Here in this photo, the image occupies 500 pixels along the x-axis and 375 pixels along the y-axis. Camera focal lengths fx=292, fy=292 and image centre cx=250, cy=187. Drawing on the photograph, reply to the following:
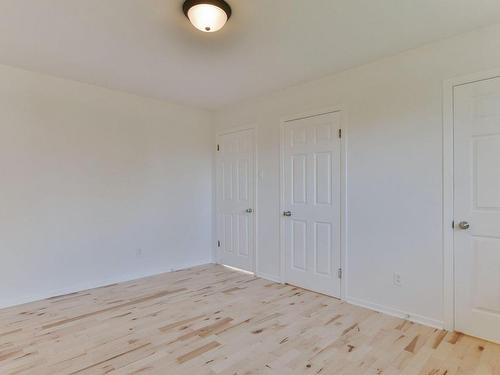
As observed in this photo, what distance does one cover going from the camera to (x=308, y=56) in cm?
278

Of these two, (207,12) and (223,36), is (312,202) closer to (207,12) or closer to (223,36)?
(223,36)

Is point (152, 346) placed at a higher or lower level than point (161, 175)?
lower

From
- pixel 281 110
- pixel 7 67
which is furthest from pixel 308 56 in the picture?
pixel 7 67

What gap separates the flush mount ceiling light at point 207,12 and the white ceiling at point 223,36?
0.23 feet

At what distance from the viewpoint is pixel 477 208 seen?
2338mm

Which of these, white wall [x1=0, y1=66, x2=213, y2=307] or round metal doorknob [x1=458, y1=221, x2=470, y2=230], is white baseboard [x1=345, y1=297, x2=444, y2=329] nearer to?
round metal doorknob [x1=458, y1=221, x2=470, y2=230]

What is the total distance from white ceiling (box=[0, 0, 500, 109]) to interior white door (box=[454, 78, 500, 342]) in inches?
24.5

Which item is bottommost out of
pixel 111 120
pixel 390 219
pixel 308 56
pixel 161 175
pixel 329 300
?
pixel 329 300

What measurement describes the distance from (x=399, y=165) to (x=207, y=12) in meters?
2.09

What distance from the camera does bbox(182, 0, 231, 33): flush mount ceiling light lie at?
1.89 meters

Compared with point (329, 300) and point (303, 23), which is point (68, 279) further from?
point (303, 23)

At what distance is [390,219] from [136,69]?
2985 millimetres

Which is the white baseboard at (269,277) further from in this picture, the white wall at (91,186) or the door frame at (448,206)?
the door frame at (448,206)

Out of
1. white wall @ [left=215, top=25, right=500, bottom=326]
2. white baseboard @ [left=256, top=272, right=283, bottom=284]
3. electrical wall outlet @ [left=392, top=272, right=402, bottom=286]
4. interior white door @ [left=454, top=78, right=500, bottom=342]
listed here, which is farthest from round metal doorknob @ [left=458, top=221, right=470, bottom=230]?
white baseboard @ [left=256, top=272, right=283, bottom=284]
